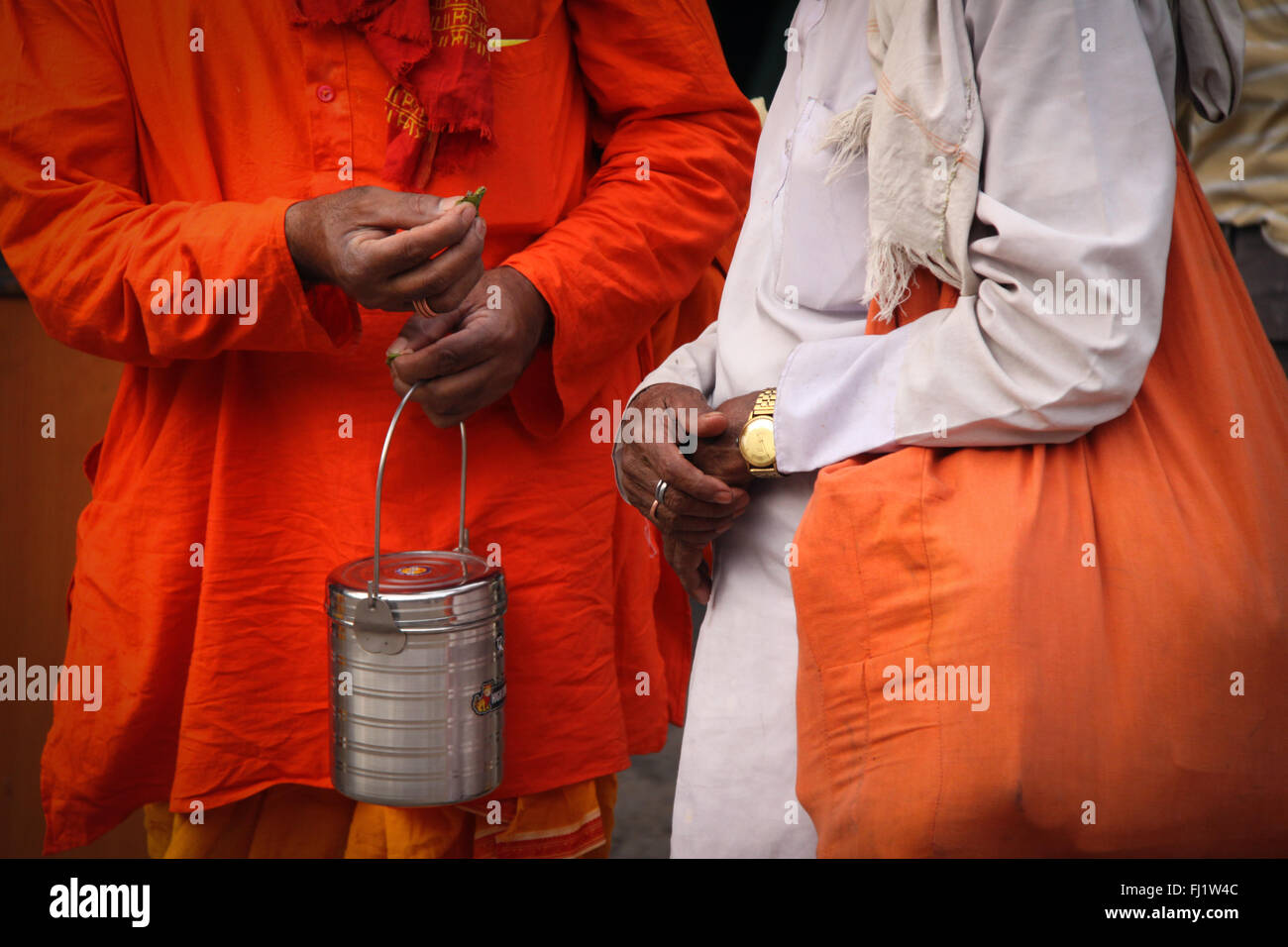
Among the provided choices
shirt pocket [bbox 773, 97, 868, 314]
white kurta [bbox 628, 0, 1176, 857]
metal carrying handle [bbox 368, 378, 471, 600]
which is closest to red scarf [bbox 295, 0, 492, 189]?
metal carrying handle [bbox 368, 378, 471, 600]

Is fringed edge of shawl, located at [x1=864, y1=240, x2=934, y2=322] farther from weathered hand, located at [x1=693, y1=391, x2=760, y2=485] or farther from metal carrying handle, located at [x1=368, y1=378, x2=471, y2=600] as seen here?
metal carrying handle, located at [x1=368, y1=378, x2=471, y2=600]

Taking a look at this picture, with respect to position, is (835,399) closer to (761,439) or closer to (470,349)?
(761,439)

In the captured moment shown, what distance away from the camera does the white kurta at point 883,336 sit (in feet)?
3.60

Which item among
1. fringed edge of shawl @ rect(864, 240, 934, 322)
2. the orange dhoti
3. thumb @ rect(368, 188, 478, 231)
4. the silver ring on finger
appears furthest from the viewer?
thumb @ rect(368, 188, 478, 231)

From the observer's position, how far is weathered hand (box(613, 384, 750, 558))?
1.46 m

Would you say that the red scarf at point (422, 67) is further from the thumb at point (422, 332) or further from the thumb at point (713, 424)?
the thumb at point (713, 424)

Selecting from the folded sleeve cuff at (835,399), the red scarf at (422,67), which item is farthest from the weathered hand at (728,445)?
the red scarf at (422,67)

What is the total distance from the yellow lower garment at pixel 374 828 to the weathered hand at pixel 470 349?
650mm

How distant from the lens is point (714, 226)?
82.3 inches

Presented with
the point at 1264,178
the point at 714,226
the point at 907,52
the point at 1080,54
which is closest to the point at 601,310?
the point at 714,226

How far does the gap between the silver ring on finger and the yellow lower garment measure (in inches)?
26.9
